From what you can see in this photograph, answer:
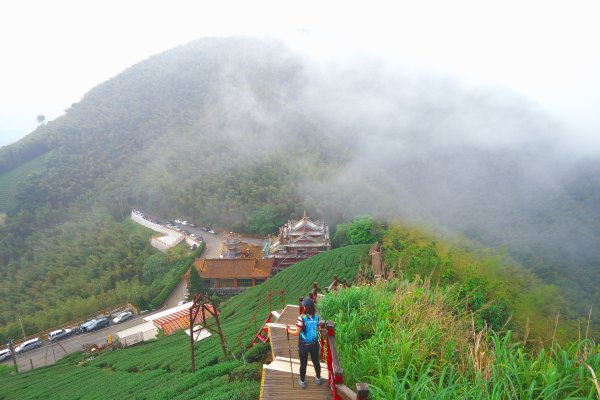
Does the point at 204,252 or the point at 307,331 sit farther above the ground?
the point at 307,331

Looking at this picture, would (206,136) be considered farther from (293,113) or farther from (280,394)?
(280,394)

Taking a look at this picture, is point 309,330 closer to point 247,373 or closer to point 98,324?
point 247,373

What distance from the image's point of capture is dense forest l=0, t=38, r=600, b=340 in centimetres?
3117

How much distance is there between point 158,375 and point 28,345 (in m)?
21.2

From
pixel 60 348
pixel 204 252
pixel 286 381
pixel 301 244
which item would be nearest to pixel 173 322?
pixel 60 348

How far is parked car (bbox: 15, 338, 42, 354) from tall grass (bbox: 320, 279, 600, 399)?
2732 cm

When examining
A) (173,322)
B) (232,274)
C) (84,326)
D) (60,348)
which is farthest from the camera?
(232,274)

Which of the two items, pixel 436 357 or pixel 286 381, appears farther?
pixel 286 381

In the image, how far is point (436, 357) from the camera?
4305 millimetres

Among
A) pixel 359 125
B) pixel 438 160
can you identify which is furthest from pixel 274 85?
pixel 438 160

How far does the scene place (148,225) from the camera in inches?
1842

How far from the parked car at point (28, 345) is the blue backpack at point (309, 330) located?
2866cm

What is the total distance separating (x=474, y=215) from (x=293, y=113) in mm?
58540

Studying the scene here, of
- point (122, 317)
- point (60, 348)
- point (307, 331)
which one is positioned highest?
point (307, 331)
